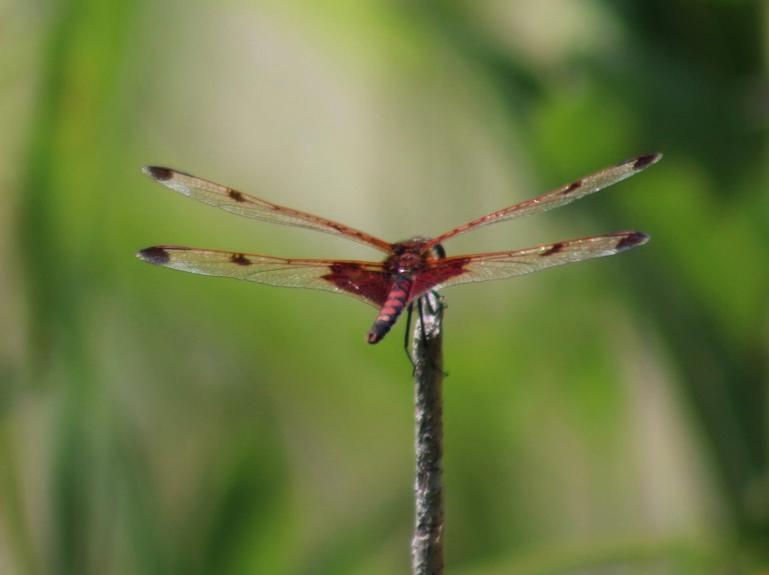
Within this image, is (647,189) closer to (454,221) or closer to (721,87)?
(721,87)

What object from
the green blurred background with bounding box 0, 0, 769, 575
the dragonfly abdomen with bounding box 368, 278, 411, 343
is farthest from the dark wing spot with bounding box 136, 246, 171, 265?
the green blurred background with bounding box 0, 0, 769, 575

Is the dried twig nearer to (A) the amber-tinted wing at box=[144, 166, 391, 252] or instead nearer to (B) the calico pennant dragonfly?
(B) the calico pennant dragonfly

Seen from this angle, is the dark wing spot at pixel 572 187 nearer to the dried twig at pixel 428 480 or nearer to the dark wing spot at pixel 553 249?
the dark wing spot at pixel 553 249

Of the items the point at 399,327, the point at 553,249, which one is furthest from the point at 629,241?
the point at 399,327

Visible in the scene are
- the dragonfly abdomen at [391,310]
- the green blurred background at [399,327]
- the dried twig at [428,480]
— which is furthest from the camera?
the green blurred background at [399,327]

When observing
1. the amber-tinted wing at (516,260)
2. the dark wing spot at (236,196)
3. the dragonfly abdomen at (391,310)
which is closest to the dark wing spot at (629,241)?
the amber-tinted wing at (516,260)

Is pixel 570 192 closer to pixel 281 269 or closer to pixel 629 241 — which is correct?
pixel 629 241

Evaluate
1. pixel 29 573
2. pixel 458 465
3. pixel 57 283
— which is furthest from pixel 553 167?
pixel 29 573
